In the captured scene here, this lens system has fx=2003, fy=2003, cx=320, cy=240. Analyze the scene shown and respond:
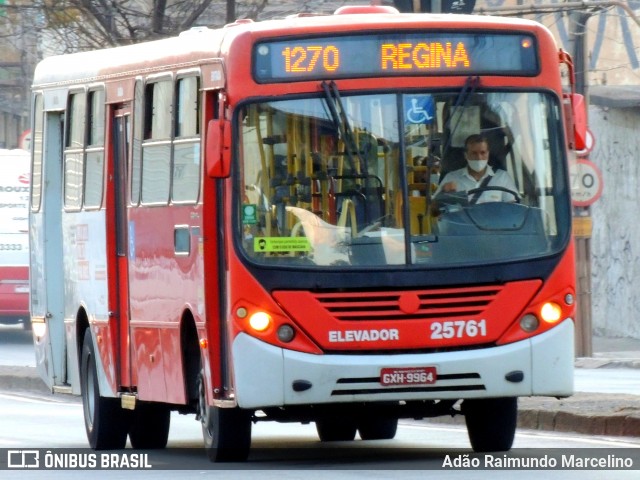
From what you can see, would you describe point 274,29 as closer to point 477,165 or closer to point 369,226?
point 369,226

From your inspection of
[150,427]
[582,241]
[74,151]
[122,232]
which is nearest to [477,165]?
[122,232]

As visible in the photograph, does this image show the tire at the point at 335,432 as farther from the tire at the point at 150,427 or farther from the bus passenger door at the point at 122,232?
the bus passenger door at the point at 122,232

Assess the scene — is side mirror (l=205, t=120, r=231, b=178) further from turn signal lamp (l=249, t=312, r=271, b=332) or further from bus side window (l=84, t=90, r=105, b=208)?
bus side window (l=84, t=90, r=105, b=208)

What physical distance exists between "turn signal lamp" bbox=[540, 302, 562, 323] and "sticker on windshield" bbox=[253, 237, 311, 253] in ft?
4.70

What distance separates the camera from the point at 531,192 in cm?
1196

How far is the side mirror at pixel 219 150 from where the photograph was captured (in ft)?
38.4

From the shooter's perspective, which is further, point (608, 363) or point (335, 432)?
point (608, 363)

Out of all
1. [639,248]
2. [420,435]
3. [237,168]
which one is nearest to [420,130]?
[237,168]

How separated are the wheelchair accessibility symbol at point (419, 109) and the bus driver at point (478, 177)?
0.27m

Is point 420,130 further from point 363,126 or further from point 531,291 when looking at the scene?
point 531,291

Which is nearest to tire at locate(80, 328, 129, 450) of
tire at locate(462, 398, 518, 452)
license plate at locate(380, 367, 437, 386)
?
tire at locate(462, 398, 518, 452)

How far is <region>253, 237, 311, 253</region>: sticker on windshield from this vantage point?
461 inches

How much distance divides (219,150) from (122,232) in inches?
103

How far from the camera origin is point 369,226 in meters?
11.7
